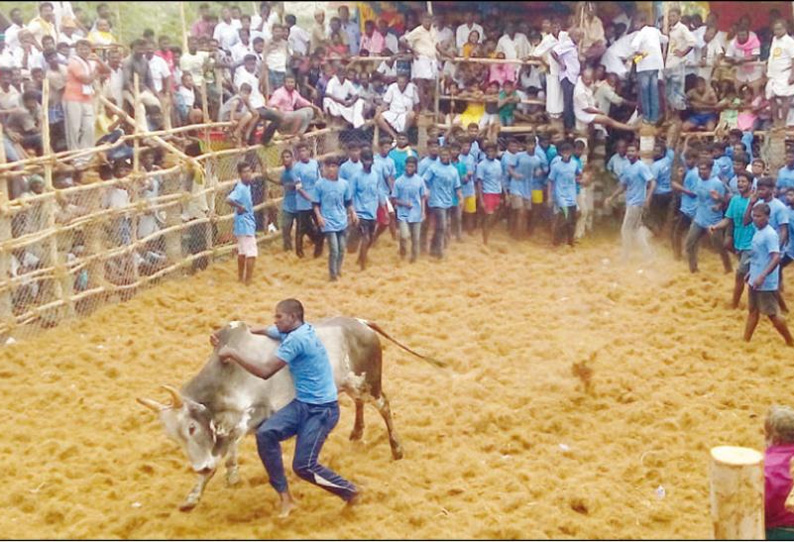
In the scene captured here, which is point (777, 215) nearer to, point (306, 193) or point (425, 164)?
point (425, 164)

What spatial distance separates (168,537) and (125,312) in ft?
19.1

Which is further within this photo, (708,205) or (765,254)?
(708,205)

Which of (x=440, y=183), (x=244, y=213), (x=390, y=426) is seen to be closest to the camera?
(x=390, y=426)

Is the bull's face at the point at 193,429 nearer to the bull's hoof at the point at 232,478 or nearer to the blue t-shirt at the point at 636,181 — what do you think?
the bull's hoof at the point at 232,478

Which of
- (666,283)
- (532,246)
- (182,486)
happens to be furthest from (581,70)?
(182,486)

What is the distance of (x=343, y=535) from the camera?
829cm

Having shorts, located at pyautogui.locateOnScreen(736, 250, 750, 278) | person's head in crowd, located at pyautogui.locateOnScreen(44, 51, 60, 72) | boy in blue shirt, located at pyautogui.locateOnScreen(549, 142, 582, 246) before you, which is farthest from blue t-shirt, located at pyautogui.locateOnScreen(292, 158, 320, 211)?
shorts, located at pyautogui.locateOnScreen(736, 250, 750, 278)

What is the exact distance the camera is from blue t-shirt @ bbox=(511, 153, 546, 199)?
55.5 ft

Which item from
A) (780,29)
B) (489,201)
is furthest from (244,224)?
(780,29)

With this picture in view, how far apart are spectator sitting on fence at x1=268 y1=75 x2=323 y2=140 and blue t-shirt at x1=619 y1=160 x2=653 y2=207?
4881mm

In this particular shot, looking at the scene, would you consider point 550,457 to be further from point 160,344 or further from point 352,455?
point 160,344

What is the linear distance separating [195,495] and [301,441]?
104cm

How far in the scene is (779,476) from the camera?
726 centimetres

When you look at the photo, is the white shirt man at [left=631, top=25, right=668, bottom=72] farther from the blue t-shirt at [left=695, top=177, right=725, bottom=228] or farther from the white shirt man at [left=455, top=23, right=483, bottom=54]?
the white shirt man at [left=455, top=23, right=483, bottom=54]
